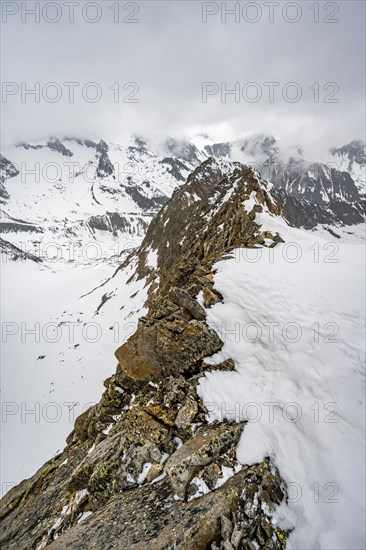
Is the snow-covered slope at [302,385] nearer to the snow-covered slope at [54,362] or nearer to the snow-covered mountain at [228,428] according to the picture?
the snow-covered mountain at [228,428]

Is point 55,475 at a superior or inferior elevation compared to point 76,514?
inferior

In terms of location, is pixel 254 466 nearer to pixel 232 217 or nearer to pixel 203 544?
pixel 203 544

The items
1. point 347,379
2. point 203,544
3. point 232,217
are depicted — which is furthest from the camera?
point 232,217

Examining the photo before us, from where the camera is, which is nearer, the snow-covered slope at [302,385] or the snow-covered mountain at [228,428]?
the snow-covered mountain at [228,428]

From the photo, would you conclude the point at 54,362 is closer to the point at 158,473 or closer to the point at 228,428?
the point at 158,473

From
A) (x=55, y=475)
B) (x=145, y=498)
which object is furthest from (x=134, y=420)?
(x=55, y=475)

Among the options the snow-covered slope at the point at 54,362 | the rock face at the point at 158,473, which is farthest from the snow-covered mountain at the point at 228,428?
the snow-covered slope at the point at 54,362

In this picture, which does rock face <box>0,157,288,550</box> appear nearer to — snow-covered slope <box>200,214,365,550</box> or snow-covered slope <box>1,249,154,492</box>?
snow-covered slope <box>200,214,365,550</box>

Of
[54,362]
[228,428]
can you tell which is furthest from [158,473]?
[54,362]
